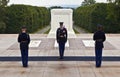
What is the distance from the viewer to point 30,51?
57.8ft

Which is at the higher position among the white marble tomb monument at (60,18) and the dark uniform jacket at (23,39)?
the dark uniform jacket at (23,39)

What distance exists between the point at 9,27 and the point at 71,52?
16.1 metres

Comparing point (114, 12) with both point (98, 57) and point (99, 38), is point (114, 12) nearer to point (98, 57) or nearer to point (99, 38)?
point (99, 38)

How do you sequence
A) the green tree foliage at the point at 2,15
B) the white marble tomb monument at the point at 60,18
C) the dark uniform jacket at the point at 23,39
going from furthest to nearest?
the green tree foliage at the point at 2,15
the white marble tomb monument at the point at 60,18
the dark uniform jacket at the point at 23,39

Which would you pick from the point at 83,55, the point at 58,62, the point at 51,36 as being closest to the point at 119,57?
the point at 83,55

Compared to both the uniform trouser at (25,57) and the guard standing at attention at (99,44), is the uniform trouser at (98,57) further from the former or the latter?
the uniform trouser at (25,57)

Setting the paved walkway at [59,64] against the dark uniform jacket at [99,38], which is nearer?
the paved walkway at [59,64]

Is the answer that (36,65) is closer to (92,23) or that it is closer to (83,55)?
(83,55)

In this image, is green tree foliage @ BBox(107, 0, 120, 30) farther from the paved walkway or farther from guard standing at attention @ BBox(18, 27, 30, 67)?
guard standing at attention @ BBox(18, 27, 30, 67)

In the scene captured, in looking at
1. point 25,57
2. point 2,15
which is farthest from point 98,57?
point 2,15

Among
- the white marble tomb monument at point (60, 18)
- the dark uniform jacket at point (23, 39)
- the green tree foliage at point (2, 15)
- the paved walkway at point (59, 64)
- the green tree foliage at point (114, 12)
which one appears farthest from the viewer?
the green tree foliage at point (114, 12)

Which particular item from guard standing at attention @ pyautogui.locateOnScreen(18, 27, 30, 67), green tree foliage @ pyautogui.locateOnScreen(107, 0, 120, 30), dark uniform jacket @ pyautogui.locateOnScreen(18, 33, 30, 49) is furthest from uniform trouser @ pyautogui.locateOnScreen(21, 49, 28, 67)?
green tree foliage @ pyautogui.locateOnScreen(107, 0, 120, 30)

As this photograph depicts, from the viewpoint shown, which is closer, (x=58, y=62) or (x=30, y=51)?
(x=58, y=62)

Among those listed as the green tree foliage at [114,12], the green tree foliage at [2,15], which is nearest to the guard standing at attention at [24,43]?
the green tree foliage at [2,15]
